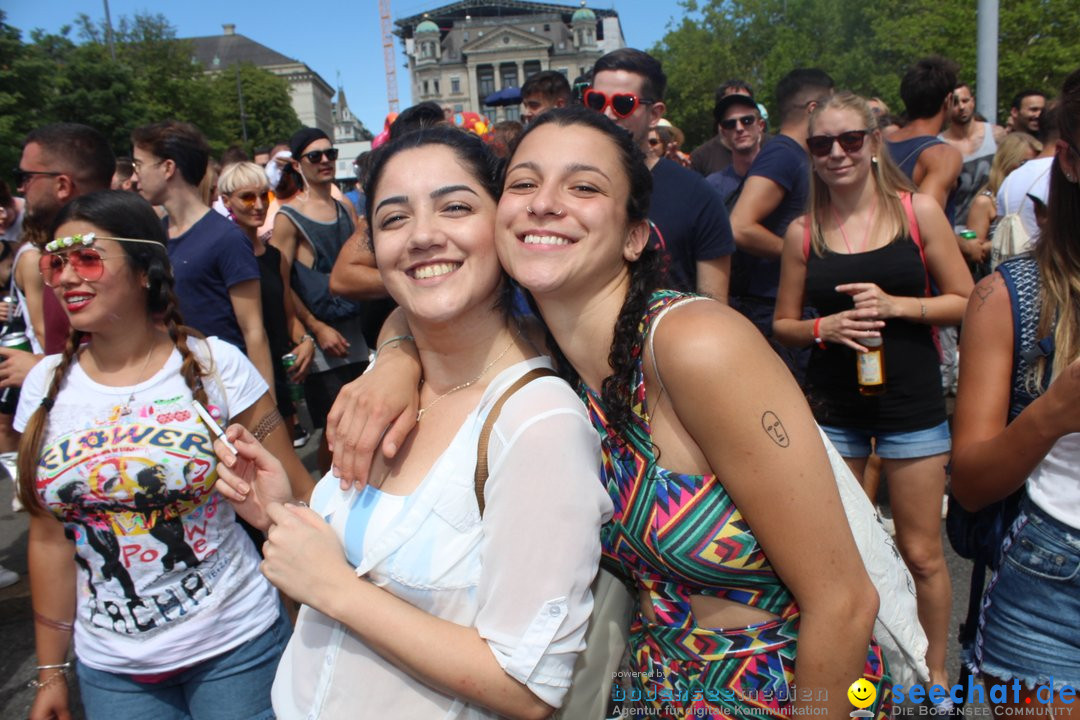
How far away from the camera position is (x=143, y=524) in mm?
2234

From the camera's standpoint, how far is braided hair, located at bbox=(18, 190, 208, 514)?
229 cm

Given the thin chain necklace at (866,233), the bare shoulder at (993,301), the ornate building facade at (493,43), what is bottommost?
the bare shoulder at (993,301)

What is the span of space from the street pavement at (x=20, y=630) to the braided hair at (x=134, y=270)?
2.02 metres

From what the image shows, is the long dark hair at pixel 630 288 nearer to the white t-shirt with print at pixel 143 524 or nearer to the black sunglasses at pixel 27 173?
the white t-shirt with print at pixel 143 524

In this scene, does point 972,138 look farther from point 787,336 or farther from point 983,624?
point 983,624

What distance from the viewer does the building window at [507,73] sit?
109m

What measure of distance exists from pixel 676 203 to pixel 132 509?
8.05 feet

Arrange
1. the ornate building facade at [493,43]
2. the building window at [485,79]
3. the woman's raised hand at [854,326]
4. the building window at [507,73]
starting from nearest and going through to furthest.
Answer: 1. the woman's raised hand at [854,326]
2. the ornate building facade at [493,43]
3. the building window at [507,73]
4. the building window at [485,79]

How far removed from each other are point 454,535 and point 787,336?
2.41 m

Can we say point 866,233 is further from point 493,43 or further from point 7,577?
point 493,43

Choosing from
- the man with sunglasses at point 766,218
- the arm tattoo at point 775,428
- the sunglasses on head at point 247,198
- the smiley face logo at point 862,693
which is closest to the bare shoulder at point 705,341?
the arm tattoo at point 775,428

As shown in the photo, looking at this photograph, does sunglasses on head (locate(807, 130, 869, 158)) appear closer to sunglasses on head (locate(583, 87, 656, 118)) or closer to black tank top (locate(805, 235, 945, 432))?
black tank top (locate(805, 235, 945, 432))

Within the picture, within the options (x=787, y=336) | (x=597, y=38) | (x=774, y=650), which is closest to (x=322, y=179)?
(x=787, y=336)

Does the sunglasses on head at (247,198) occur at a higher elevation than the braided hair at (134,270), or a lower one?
higher
